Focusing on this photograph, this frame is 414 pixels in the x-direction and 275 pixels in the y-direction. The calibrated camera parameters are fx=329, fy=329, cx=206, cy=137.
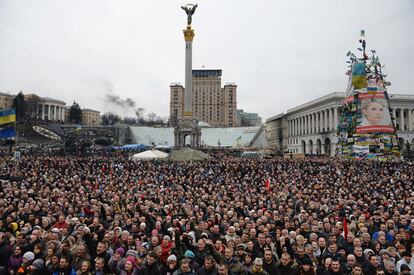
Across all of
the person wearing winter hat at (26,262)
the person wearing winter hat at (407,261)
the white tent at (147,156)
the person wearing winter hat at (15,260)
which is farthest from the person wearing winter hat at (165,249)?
the white tent at (147,156)

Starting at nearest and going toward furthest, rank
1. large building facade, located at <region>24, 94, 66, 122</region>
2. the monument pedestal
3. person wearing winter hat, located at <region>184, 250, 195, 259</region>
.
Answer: person wearing winter hat, located at <region>184, 250, 195, 259</region> < the monument pedestal < large building facade, located at <region>24, 94, 66, 122</region>

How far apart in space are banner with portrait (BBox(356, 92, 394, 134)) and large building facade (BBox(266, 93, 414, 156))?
1408 inches

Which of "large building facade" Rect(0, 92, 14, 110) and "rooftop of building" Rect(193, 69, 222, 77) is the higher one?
"rooftop of building" Rect(193, 69, 222, 77)

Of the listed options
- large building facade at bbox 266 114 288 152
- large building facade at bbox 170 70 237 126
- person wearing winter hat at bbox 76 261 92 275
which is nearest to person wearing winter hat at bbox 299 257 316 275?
person wearing winter hat at bbox 76 261 92 275

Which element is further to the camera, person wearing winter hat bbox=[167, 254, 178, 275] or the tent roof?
the tent roof

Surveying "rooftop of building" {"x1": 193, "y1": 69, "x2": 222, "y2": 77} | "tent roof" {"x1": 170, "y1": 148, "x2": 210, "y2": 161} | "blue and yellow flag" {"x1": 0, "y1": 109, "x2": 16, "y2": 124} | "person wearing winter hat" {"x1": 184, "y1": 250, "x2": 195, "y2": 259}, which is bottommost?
"person wearing winter hat" {"x1": 184, "y1": 250, "x2": 195, "y2": 259}

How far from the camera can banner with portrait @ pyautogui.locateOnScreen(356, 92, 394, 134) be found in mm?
33000

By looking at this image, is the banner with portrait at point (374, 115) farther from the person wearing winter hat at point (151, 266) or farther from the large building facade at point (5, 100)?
the large building facade at point (5, 100)

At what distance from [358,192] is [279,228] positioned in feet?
31.6

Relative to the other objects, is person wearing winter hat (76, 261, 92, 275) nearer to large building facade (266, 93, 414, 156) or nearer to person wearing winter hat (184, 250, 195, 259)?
person wearing winter hat (184, 250, 195, 259)

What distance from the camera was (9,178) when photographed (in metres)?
20.6

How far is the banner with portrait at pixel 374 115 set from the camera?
33.0 meters

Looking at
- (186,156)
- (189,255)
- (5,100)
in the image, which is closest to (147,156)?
(186,156)

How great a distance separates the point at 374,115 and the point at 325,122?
43.2 meters
